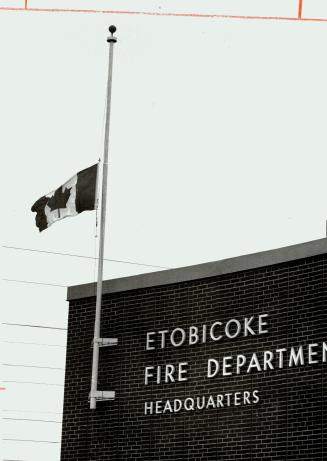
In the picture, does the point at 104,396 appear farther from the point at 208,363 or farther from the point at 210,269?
the point at 210,269

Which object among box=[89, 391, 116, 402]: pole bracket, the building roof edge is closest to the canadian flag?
the building roof edge

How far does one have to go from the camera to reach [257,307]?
21.4 m

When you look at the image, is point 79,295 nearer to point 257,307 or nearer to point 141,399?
point 141,399

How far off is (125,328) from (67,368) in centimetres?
191

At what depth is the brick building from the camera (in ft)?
66.7

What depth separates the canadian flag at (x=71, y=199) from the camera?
79.8 ft

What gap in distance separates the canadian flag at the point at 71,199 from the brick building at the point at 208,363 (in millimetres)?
1605

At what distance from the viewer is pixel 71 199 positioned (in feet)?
80.9

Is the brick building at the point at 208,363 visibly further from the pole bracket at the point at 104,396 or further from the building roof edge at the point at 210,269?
the pole bracket at the point at 104,396

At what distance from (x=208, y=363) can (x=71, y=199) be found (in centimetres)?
480

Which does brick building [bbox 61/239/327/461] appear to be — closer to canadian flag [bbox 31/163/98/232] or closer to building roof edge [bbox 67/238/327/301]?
building roof edge [bbox 67/238/327/301]

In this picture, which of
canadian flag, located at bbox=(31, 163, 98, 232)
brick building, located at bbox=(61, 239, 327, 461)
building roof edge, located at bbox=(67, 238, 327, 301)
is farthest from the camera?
canadian flag, located at bbox=(31, 163, 98, 232)

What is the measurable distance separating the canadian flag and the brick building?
1.61m

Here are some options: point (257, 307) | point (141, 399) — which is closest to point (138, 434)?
point (141, 399)
